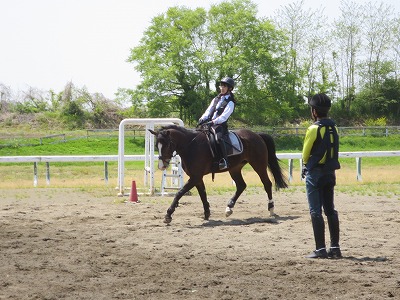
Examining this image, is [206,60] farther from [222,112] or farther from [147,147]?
[222,112]

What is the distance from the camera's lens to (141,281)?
24.4ft

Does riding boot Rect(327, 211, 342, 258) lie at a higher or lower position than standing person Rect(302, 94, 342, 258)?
lower

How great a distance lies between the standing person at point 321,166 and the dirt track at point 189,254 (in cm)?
35

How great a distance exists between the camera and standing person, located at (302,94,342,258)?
348 inches

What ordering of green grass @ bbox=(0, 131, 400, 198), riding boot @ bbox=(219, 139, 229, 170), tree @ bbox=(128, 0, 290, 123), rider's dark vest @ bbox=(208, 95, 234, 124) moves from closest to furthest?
rider's dark vest @ bbox=(208, 95, 234, 124) → riding boot @ bbox=(219, 139, 229, 170) → green grass @ bbox=(0, 131, 400, 198) → tree @ bbox=(128, 0, 290, 123)

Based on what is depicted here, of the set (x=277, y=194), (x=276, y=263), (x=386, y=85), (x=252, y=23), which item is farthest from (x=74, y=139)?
(x=276, y=263)

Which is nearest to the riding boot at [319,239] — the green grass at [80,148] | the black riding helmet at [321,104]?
the black riding helmet at [321,104]

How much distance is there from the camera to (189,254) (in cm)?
923

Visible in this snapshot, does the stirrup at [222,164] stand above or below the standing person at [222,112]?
below

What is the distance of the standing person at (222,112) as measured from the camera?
1309cm

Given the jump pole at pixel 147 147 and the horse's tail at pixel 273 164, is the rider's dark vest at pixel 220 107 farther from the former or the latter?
the jump pole at pixel 147 147

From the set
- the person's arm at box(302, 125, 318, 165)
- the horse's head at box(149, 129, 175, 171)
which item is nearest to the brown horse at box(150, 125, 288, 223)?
the horse's head at box(149, 129, 175, 171)

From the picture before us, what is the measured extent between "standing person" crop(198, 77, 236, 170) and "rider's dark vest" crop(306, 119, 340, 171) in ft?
14.2

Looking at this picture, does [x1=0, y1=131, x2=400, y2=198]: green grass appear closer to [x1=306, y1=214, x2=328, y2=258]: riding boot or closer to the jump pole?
the jump pole
